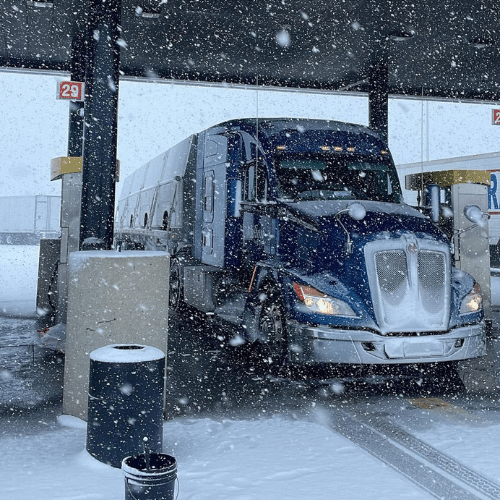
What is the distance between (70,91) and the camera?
14.8 meters

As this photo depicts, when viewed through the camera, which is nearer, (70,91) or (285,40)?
(285,40)

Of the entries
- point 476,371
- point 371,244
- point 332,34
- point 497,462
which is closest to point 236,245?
point 371,244

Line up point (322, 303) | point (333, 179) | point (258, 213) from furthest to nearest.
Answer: point (333, 179) < point (258, 213) < point (322, 303)

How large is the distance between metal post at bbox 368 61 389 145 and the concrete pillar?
11709 mm

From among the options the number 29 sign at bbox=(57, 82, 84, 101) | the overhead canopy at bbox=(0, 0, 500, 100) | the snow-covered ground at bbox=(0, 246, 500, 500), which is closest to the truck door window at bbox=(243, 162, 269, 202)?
the snow-covered ground at bbox=(0, 246, 500, 500)

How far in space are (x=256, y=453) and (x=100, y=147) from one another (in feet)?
16.4

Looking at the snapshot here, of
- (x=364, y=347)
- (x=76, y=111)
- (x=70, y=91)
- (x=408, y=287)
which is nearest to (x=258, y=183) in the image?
(x=408, y=287)

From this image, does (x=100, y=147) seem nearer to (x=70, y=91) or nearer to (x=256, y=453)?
(x=256, y=453)

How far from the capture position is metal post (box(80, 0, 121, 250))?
8.71m

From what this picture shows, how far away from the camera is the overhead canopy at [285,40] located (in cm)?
1253

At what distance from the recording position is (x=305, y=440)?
5.38m

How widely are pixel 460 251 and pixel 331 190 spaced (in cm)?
414

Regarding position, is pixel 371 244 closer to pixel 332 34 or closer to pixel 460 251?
pixel 460 251

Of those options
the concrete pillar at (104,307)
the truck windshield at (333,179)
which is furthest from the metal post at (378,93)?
the concrete pillar at (104,307)
